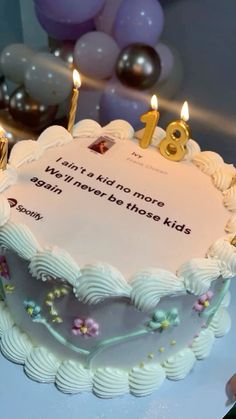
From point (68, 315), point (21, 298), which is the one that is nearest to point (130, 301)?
point (68, 315)

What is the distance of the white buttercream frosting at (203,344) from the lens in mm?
2297

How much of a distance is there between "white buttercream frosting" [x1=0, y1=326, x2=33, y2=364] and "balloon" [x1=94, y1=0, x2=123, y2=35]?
6.74 ft

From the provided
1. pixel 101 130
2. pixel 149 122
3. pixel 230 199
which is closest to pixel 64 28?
pixel 101 130

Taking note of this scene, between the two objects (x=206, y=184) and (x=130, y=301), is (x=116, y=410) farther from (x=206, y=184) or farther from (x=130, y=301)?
(x=206, y=184)

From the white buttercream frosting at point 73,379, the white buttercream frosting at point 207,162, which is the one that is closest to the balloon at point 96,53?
the white buttercream frosting at point 207,162

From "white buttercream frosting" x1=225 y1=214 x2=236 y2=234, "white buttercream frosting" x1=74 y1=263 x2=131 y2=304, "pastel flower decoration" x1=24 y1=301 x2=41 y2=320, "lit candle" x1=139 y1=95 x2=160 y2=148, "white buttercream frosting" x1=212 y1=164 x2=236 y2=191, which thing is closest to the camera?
"white buttercream frosting" x1=74 y1=263 x2=131 y2=304

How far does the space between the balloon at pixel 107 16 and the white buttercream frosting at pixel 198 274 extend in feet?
6.62

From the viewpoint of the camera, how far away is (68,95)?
3666 millimetres

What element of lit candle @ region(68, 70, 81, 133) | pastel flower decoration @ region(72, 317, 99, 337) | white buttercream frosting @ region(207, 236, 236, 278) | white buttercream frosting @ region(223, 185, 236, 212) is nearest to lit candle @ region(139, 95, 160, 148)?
lit candle @ region(68, 70, 81, 133)

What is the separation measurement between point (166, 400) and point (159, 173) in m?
0.89

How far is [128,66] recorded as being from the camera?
3285mm

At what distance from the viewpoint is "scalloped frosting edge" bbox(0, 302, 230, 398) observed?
2.15m

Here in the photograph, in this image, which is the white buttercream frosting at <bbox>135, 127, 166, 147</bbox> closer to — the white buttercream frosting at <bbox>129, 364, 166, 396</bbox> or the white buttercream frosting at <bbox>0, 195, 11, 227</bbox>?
the white buttercream frosting at <bbox>0, 195, 11, 227</bbox>

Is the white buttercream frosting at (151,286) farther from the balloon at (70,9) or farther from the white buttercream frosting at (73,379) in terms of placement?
the balloon at (70,9)
